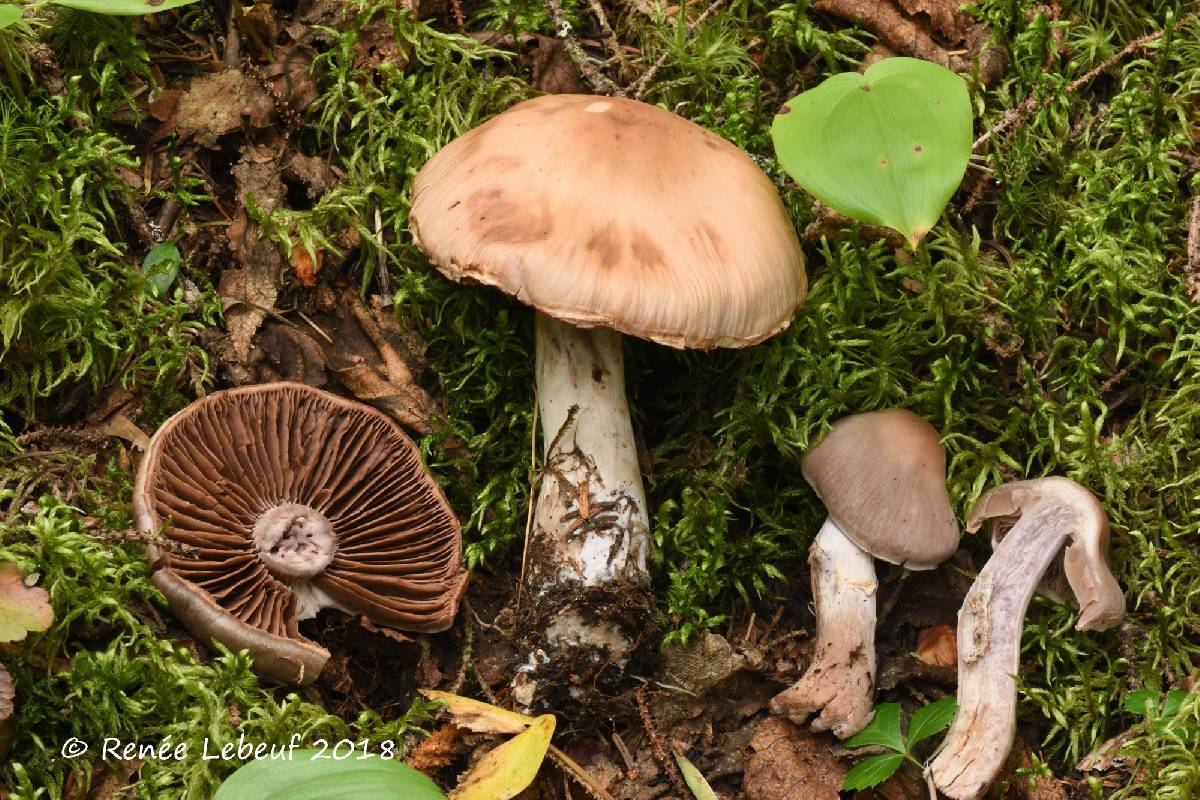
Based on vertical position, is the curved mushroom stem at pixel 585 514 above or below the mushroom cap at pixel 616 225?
below

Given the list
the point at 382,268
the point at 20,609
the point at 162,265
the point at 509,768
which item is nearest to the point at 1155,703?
the point at 509,768

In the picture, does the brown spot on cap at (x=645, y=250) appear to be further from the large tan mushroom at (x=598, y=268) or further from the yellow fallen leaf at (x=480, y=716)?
the yellow fallen leaf at (x=480, y=716)

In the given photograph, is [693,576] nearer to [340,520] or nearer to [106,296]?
[340,520]

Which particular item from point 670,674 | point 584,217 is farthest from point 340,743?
point 584,217

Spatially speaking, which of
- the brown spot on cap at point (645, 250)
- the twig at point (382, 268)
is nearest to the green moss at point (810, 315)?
the twig at point (382, 268)

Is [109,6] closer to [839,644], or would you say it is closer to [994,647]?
[839,644]

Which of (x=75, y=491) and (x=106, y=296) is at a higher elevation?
(x=106, y=296)
